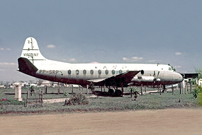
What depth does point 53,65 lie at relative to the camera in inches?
1403

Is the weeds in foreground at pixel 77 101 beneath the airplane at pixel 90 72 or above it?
beneath

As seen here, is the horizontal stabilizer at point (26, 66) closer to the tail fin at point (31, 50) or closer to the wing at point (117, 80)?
the tail fin at point (31, 50)

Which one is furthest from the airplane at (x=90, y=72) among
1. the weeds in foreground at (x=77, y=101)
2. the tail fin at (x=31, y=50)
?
the weeds in foreground at (x=77, y=101)

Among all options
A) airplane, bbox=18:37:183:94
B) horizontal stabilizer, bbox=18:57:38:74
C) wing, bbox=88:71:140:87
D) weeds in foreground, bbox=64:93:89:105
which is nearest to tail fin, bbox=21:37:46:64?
airplane, bbox=18:37:183:94

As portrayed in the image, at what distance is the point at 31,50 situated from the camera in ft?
125

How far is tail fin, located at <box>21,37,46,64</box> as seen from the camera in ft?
123

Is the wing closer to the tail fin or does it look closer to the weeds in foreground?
the weeds in foreground

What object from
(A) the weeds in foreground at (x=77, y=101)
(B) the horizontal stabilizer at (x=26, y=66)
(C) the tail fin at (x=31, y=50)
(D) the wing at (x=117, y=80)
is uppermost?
(C) the tail fin at (x=31, y=50)

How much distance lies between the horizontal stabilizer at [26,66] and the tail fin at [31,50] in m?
3.67

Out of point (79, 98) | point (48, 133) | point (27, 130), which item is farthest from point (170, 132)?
point (79, 98)

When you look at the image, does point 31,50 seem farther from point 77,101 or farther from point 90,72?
point 77,101

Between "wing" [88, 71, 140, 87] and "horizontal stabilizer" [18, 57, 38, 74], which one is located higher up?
"horizontal stabilizer" [18, 57, 38, 74]

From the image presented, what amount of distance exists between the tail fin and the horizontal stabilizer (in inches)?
144

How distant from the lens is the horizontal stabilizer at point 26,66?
33.0 metres
